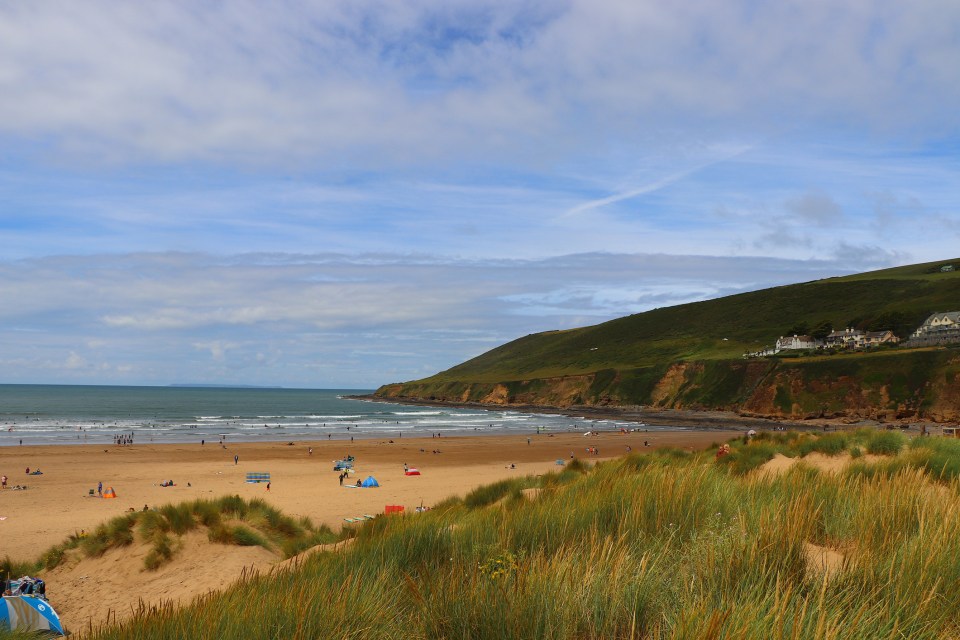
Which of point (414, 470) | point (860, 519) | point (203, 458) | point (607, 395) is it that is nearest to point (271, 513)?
point (860, 519)

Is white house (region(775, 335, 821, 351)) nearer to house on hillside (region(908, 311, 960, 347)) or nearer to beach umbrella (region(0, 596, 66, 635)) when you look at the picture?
house on hillside (region(908, 311, 960, 347))

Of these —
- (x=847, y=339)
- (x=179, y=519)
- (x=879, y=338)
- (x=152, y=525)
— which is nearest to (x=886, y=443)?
(x=179, y=519)

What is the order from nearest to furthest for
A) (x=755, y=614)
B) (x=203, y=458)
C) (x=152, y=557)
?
(x=755, y=614) < (x=152, y=557) < (x=203, y=458)

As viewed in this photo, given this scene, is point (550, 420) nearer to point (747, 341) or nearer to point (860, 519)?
point (747, 341)

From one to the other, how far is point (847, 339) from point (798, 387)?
3072 cm

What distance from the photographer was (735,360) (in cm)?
9344

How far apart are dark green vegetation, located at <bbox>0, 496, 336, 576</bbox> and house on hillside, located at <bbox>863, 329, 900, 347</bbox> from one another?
325 feet

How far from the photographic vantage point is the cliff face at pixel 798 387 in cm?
6304

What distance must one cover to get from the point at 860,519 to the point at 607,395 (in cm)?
10691

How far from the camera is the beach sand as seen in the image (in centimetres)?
1047

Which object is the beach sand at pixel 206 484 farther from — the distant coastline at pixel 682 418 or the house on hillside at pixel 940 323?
the house on hillside at pixel 940 323

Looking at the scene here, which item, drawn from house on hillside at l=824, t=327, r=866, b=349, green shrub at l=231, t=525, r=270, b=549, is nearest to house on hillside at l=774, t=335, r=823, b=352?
house on hillside at l=824, t=327, r=866, b=349

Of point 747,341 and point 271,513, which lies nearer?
point 271,513

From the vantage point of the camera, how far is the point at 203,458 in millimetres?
41531
